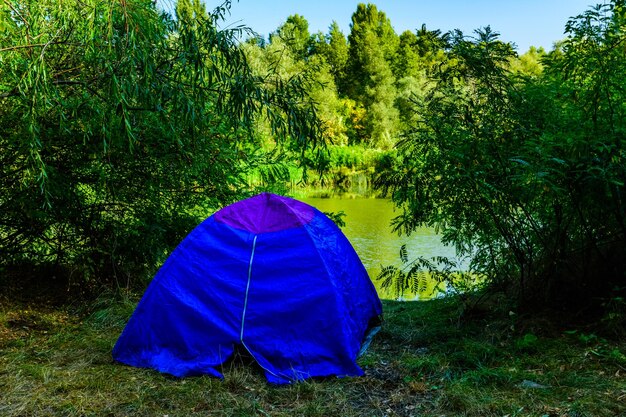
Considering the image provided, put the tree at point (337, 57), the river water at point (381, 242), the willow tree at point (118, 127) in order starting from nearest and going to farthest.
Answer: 1. the willow tree at point (118, 127)
2. the river water at point (381, 242)
3. the tree at point (337, 57)

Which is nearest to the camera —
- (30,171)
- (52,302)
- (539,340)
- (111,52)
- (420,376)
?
(111,52)

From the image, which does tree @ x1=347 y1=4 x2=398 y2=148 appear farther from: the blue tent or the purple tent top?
the blue tent

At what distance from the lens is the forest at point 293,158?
327 cm

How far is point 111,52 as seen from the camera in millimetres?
3002

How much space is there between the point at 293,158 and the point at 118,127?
8.90ft

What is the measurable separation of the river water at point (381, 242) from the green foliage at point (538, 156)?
6.98ft

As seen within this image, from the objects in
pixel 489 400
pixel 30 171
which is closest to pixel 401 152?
pixel 489 400

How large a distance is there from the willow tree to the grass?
3.77 feet

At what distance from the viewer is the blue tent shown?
3.54 meters

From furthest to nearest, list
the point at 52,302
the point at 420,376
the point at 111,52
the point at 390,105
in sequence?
1. the point at 390,105
2. the point at 52,302
3. the point at 420,376
4. the point at 111,52

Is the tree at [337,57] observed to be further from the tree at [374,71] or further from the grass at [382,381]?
the grass at [382,381]

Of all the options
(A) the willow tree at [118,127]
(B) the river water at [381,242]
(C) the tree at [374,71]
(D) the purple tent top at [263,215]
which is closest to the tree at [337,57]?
(C) the tree at [374,71]

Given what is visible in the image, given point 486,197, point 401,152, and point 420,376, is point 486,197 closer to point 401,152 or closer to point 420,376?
point 401,152

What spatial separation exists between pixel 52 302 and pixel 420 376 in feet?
12.0
